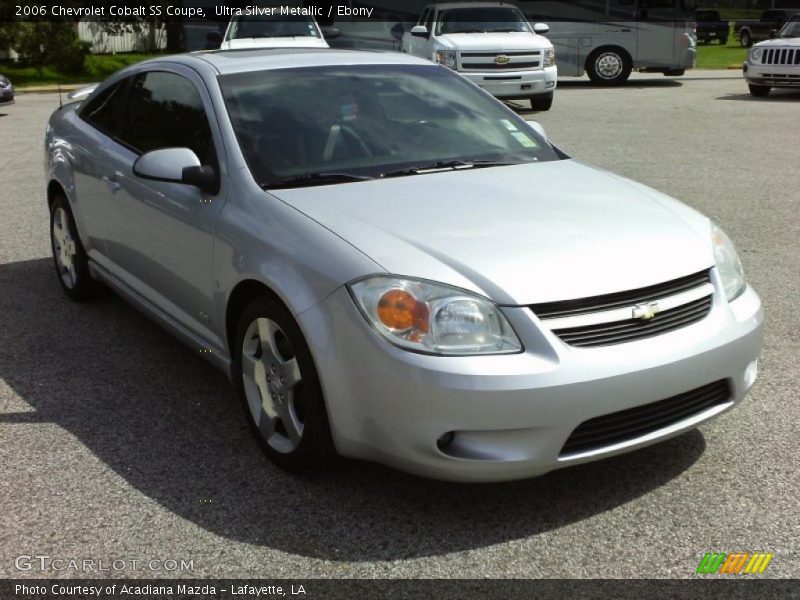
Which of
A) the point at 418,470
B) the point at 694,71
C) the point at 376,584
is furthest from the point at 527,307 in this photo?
the point at 694,71

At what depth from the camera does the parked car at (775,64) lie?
18.5 meters

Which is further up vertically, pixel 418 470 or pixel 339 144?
pixel 339 144

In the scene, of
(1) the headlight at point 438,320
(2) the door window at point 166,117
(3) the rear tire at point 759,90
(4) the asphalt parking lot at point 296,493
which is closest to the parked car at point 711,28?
(3) the rear tire at point 759,90

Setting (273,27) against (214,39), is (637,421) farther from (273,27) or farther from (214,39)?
(214,39)

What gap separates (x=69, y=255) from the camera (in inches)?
240

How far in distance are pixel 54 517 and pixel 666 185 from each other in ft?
25.0

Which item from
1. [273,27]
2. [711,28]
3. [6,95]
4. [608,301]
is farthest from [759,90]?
[711,28]

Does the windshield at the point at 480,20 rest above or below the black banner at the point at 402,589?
above

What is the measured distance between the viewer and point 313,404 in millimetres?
3461

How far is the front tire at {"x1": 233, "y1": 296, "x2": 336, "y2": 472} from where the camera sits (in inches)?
137

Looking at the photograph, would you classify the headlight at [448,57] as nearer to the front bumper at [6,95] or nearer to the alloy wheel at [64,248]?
the front bumper at [6,95]

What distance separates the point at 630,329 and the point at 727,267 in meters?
0.73

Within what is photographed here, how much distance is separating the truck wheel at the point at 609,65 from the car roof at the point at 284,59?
18560 mm

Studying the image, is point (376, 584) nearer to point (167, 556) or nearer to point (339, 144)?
point (167, 556)
